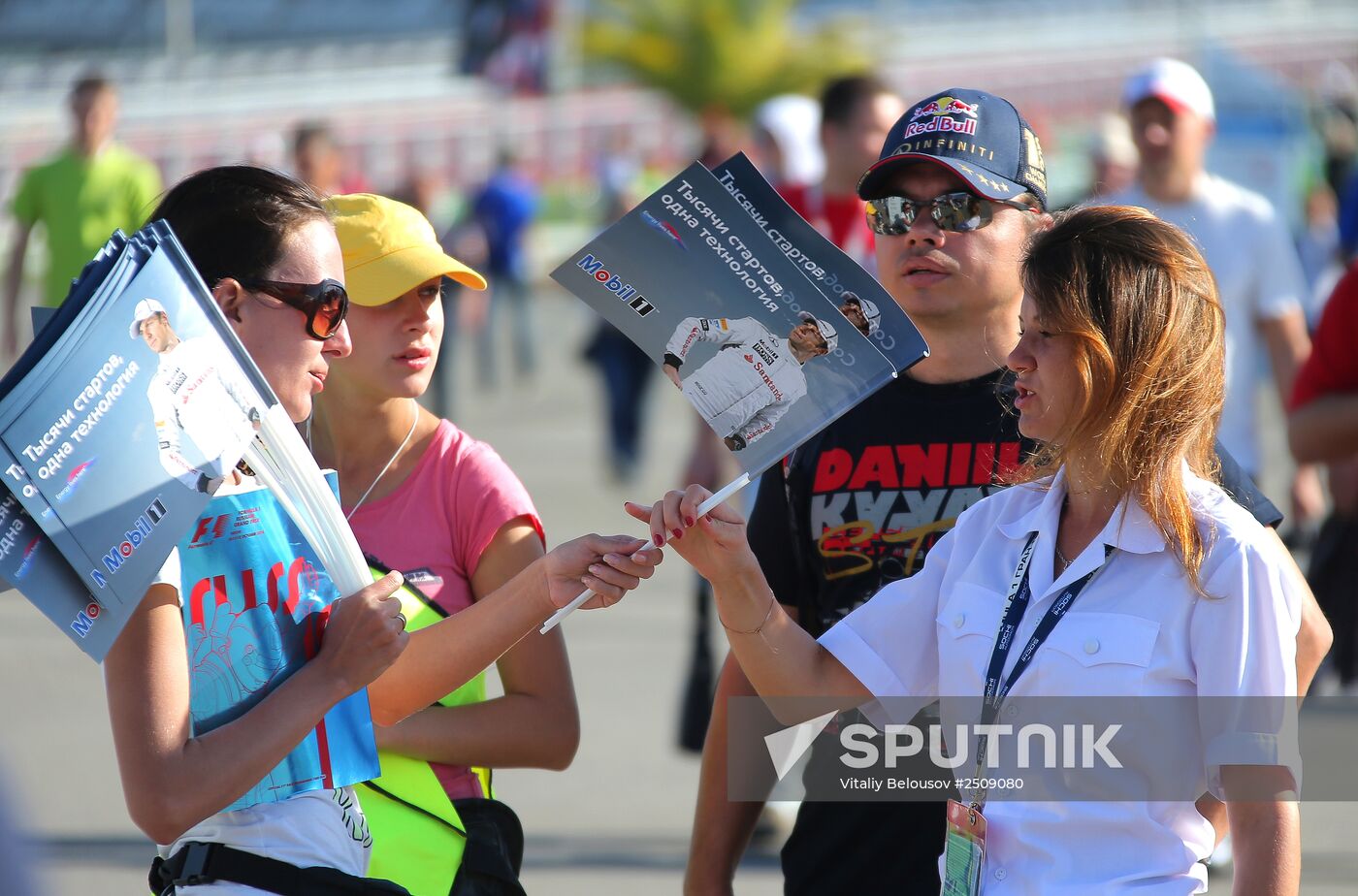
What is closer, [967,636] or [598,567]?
[967,636]

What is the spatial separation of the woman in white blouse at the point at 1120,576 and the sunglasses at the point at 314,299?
527 millimetres

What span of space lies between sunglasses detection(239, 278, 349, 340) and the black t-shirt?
36.1 inches

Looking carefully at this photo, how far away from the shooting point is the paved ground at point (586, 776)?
5156mm

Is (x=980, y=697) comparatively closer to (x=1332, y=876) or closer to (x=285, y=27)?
(x=1332, y=876)

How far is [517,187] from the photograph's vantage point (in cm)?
1705

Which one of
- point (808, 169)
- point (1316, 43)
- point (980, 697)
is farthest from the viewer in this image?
point (1316, 43)

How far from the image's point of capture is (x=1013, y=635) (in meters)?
2.25

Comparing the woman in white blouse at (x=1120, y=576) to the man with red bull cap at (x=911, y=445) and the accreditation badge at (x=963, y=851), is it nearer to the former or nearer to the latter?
the accreditation badge at (x=963, y=851)

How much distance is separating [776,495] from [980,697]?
73cm

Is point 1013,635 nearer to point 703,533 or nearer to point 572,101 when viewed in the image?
point 703,533

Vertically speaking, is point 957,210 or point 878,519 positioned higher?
point 957,210

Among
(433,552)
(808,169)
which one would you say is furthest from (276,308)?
(808,169)

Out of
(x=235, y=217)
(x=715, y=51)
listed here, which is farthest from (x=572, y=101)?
(x=235, y=217)

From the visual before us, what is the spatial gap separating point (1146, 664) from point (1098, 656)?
6cm
